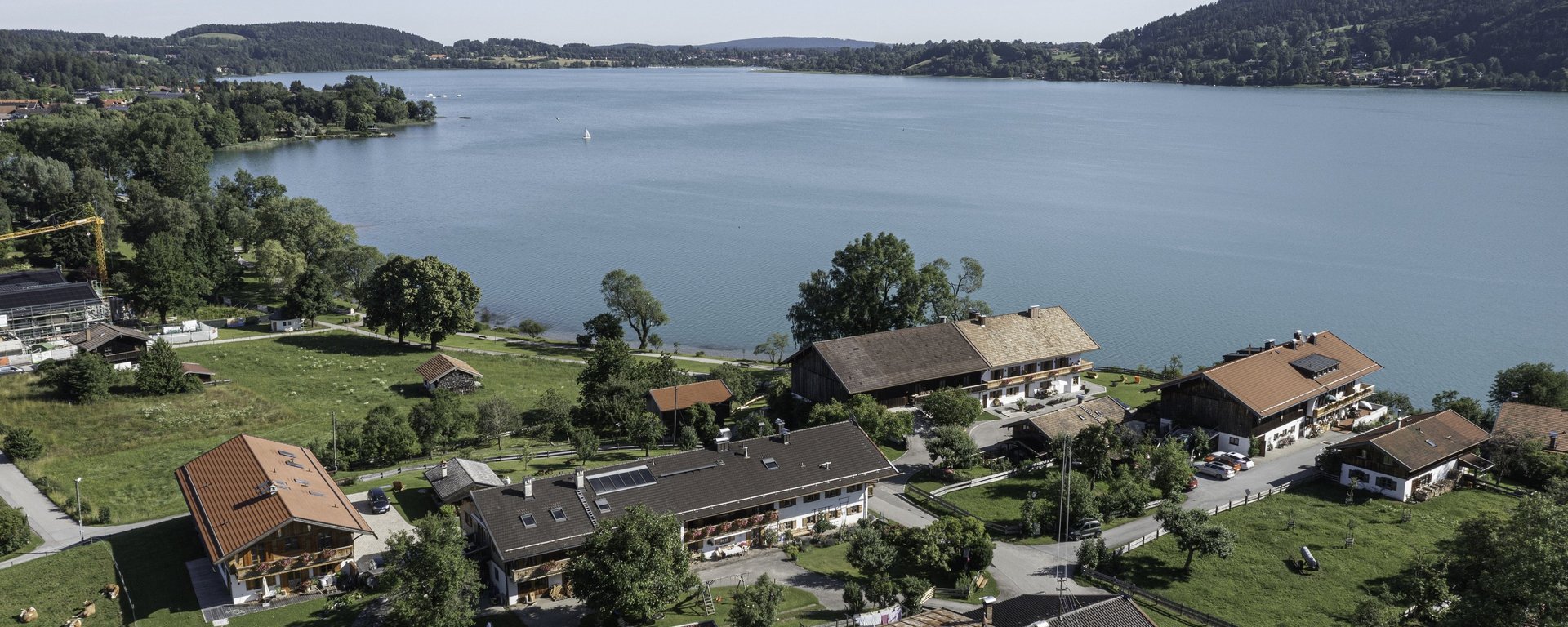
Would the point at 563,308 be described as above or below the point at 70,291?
below

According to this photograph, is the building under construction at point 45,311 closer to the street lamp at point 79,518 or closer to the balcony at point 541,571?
the street lamp at point 79,518

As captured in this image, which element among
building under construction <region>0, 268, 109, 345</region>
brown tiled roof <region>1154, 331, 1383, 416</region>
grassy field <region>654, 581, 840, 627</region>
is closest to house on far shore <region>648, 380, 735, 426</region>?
grassy field <region>654, 581, 840, 627</region>

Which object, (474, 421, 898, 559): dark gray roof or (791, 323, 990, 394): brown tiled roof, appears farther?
(791, 323, 990, 394): brown tiled roof

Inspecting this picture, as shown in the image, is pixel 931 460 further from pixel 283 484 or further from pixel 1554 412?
pixel 1554 412

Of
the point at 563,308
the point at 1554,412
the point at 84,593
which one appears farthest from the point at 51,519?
the point at 1554,412

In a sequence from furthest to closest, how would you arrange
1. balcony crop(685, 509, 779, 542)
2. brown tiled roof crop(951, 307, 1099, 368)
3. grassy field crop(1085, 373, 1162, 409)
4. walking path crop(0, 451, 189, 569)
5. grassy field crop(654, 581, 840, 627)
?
grassy field crop(1085, 373, 1162, 409)
brown tiled roof crop(951, 307, 1099, 368)
balcony crop(685, 509, 779, 542)
walking path crop(0, 451, 189, 569)
grassy field crop(654, 581, 840, 627)

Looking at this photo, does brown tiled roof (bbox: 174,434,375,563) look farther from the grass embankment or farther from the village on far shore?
the grass embankment

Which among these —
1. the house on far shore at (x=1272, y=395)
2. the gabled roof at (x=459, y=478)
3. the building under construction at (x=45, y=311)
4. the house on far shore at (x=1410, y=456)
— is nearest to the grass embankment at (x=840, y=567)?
the gabled roof at (x=459, y=478)

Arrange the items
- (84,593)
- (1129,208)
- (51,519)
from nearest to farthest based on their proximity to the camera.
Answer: (84,593) < (51,519) < (1129,208)
